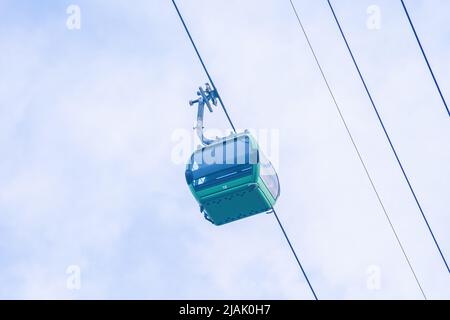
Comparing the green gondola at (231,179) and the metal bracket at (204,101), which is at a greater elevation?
the metal bracket at (204,101)

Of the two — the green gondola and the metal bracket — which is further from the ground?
the metal bracket

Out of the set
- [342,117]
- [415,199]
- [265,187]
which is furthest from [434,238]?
[265,187]

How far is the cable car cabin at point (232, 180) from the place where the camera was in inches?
649

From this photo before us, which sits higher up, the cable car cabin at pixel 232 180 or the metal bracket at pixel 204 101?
the metal bracket at pixel 204 101

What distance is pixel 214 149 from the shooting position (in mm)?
17359

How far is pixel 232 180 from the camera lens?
1652cm

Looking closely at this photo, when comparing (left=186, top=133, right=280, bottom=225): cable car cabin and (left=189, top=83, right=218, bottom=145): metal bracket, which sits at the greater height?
(left=189, top=83, right=218, bottom=145): metal bracket

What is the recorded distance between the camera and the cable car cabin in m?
16.5
